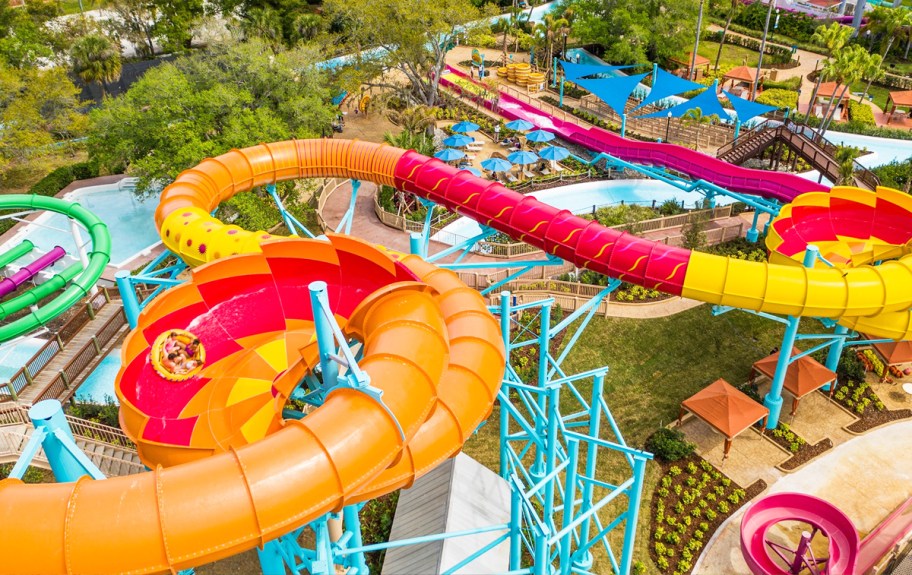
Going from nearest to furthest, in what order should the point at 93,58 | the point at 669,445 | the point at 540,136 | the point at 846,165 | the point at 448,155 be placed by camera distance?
the point at 669,445 → the point at 846,165 → the point at 448,155 → the point at 540,136 → the point at 93,58

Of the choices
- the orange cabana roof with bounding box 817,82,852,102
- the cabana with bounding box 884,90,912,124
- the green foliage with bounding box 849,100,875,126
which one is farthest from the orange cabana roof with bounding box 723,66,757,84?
the cabana with bounding box 884,90,912,124

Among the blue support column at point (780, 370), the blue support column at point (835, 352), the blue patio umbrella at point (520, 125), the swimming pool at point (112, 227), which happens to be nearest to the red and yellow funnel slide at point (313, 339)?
the blue support column at point (780, 370)

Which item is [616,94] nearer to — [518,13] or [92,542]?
[518,13]

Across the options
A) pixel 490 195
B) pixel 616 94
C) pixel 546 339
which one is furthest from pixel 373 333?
pixel 616 94

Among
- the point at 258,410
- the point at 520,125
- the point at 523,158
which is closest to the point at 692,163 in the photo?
the point at 523,158

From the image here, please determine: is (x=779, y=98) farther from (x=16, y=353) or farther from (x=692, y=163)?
(x=16, y=353)

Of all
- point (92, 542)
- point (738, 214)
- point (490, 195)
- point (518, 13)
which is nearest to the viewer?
point (92, 542)
